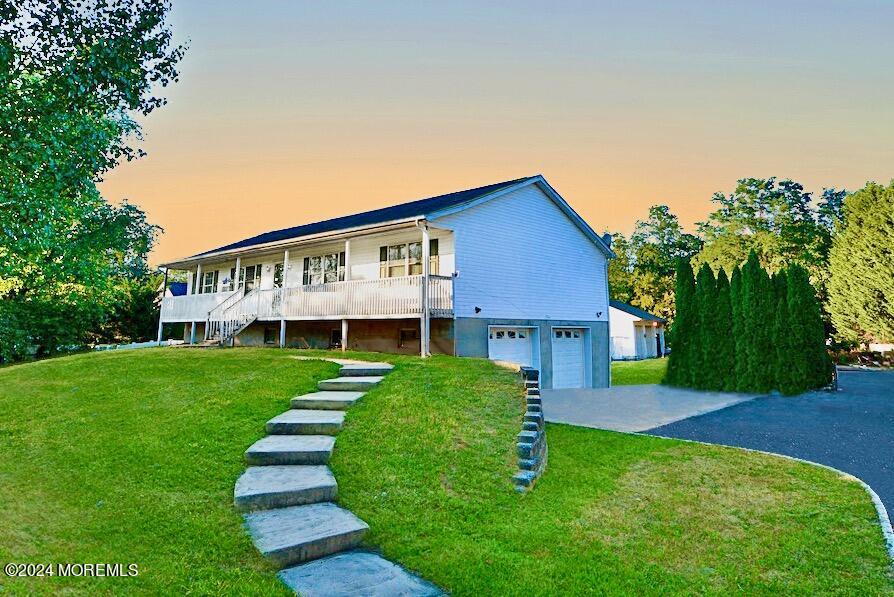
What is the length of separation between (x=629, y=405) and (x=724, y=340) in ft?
20.9

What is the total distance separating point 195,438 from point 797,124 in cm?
1955

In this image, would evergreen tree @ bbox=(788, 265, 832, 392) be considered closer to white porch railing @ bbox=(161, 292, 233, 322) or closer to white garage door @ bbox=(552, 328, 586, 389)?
white garage door @ bbox=(552, 328, 586, 389)

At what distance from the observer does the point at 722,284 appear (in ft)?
59.7

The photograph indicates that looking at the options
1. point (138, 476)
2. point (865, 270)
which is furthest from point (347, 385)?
point (865, 270)

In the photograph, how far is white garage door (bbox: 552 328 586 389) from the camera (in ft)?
57.3

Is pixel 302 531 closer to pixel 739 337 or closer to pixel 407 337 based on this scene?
pixel 407 337

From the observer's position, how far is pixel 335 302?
15617mm

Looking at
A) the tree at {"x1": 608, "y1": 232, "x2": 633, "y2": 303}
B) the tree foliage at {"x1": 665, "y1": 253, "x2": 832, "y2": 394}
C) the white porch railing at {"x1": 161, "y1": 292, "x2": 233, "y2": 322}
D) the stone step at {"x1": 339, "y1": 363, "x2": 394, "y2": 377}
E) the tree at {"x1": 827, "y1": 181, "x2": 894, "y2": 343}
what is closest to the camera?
the stone step at {"x1": 339, "y1": 363, "x2": 394, "y2": 377}

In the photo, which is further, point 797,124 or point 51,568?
point 797,124

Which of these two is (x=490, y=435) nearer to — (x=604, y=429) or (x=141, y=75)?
(x=604, y=429)

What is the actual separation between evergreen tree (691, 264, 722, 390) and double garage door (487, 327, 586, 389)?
14.1 feet

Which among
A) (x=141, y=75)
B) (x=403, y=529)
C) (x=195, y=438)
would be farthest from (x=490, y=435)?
(x=141, y=75)

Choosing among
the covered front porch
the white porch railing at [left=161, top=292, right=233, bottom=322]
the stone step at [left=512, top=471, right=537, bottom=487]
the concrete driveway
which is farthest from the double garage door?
the white porch railing at [left=161, top=292, right=233, bottom=322]

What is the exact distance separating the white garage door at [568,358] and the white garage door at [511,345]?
4.70 ft
